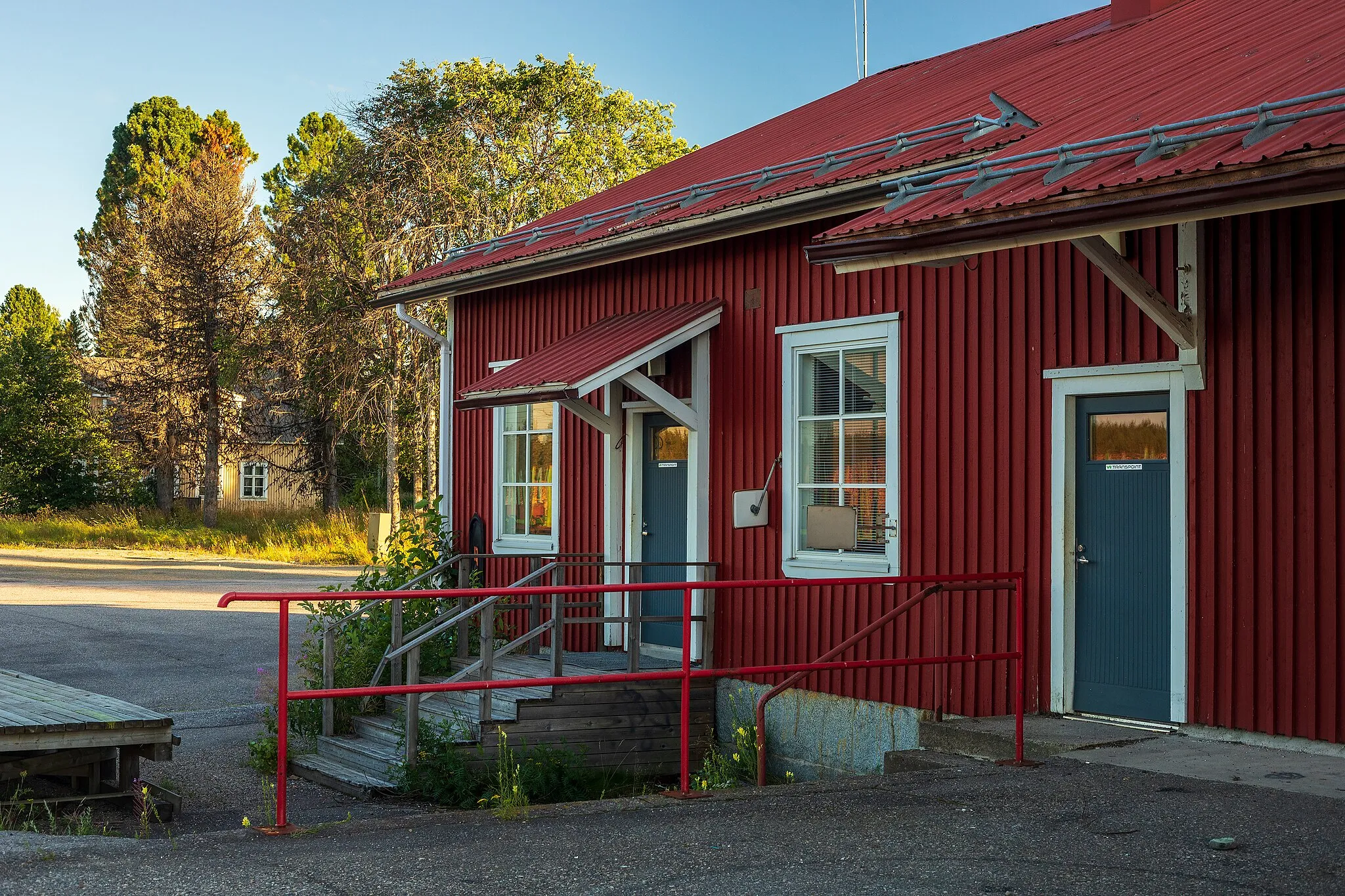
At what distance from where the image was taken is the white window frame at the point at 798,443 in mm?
9461

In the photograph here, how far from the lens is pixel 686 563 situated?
10258 mm

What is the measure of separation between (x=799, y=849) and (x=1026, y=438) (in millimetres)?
3899

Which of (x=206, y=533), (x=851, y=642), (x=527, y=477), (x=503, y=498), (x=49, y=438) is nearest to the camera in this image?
(x=851, y=642)

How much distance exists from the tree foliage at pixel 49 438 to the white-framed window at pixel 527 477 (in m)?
28.6

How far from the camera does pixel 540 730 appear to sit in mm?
9367

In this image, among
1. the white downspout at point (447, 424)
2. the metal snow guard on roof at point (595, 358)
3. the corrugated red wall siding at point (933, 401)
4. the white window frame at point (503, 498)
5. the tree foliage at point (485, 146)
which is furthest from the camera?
the tree foliage at point (485, 146)

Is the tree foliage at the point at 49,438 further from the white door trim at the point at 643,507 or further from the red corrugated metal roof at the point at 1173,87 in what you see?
the red corrugated metal roof at the point at 1173,87

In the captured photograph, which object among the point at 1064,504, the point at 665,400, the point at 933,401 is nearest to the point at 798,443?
the point at 665,400

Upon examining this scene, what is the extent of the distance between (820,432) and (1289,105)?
4.46 m

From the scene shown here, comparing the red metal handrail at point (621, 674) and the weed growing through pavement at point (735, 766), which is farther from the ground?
the red metal handrail at point (621, 674)

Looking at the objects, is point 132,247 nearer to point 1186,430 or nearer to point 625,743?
point 625,743

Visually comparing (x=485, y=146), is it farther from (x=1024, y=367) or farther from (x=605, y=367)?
(x=1024, y=367)

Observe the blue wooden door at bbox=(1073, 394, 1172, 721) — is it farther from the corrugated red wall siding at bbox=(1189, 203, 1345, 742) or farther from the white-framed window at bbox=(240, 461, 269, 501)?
the white-framed window at bbox=(240, 461, 269, 501)

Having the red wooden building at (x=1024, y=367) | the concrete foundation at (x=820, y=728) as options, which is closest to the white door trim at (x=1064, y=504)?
the red wooden building at (x=1024, y=367)
